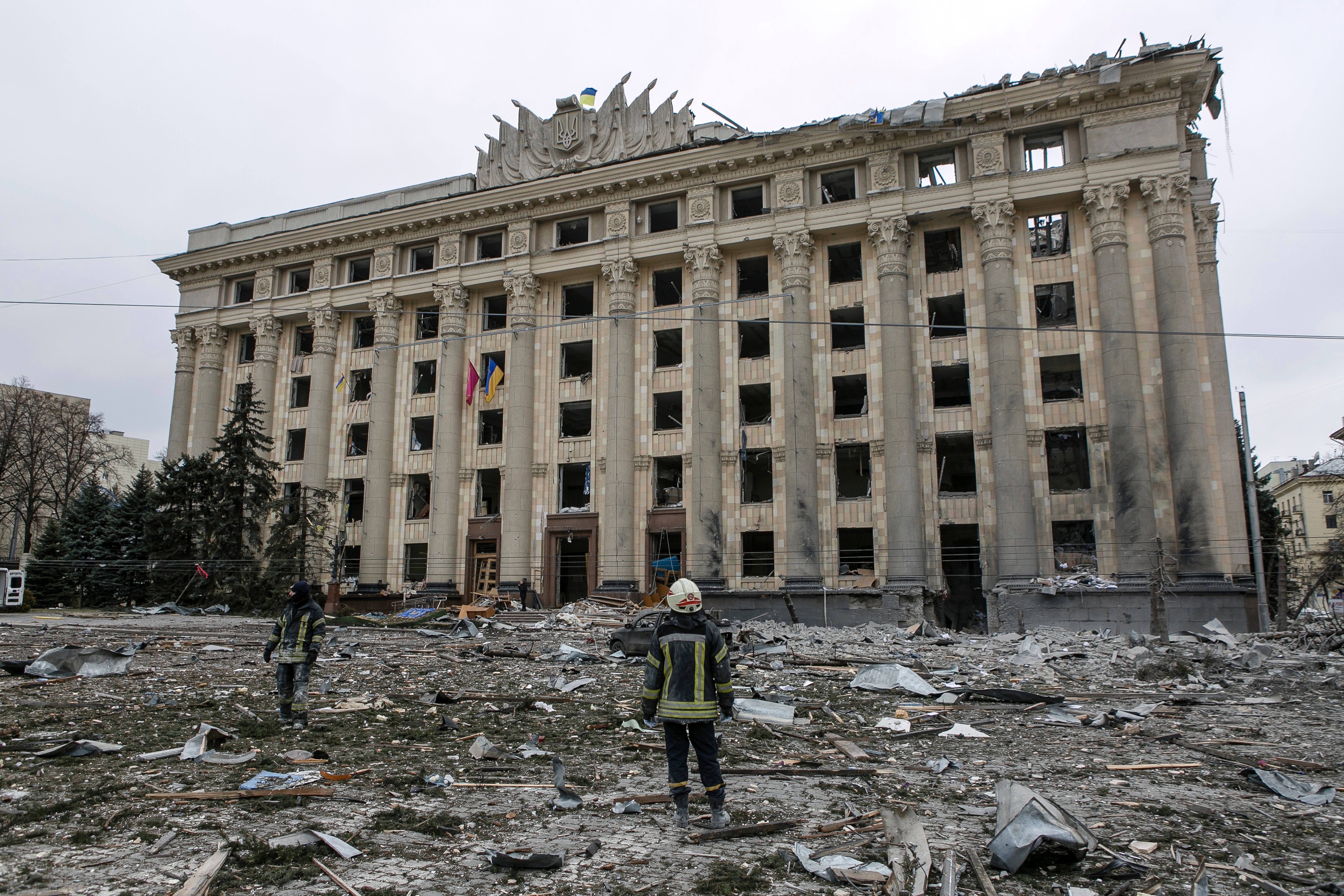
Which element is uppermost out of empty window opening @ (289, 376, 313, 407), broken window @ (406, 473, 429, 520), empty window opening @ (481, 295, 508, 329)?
empty window opening @ (481, 295, 508, 329)

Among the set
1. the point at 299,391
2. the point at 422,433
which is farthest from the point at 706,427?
the point at 299,391

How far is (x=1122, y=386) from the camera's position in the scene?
25.2 m

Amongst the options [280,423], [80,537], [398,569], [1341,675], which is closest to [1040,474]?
[1341,675]

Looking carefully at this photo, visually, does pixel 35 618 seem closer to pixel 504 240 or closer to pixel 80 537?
pixel 80 537

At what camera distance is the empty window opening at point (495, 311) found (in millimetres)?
35000

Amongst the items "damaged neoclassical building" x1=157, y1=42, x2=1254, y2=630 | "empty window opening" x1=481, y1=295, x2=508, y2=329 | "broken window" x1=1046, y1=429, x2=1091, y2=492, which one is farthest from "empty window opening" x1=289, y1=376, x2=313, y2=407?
"broken window" x1=1046, y1=429, x2=1091, y2=492

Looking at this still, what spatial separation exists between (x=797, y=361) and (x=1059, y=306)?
9195mm

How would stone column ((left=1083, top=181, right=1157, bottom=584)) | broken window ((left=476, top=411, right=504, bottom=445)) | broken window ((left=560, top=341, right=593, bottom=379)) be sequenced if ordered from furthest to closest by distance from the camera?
1. broken window ((left=476, top=411, right=504, bottom=445))
2. broken window ((left=560, top=341, right=593, bottom=379))
3. stone column ((left=1083, top=181, right=1157, bottom=584))

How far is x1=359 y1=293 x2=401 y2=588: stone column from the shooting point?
1348 inches

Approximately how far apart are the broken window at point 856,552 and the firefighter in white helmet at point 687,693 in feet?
73.5

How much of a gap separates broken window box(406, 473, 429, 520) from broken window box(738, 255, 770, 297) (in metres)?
15.9

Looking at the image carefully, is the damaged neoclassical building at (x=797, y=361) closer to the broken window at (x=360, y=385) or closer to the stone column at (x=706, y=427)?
the stone column at (x=706, y=427)

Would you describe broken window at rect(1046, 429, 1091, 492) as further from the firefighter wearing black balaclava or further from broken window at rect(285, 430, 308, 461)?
broken window at rect(285, 430, 308, 461)

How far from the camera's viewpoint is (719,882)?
497 cm
